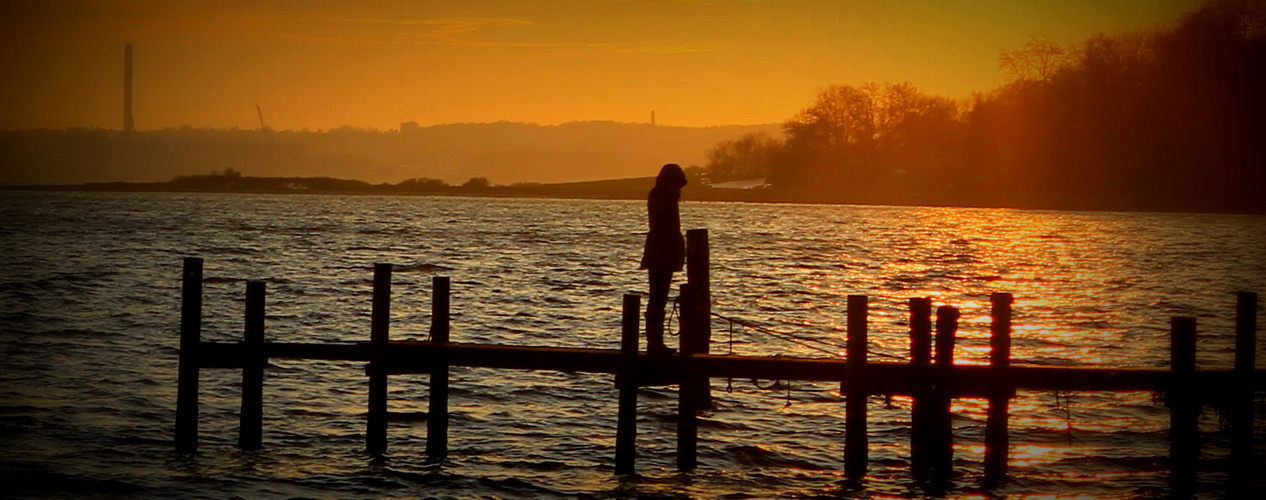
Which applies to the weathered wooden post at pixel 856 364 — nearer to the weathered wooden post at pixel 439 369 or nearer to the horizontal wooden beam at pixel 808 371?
the horizontal wooden beam at pixel 808 371

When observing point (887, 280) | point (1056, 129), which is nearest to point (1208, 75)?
point (1056, 129)

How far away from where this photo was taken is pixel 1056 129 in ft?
383

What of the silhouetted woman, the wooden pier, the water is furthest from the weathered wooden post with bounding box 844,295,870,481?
the silhouetted woman

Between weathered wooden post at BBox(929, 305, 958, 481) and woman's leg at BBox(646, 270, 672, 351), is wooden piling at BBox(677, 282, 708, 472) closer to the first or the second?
woman's leg at BBox(646, 270, 672, 351)

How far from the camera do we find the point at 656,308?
14.5 metres

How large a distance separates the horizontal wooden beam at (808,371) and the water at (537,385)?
1.39 metres

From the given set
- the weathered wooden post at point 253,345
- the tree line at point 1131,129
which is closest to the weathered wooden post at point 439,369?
the weathered wooden post at point 253,345

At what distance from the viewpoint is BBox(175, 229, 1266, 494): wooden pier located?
1301 centimetres

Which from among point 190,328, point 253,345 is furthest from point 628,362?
point 190,328

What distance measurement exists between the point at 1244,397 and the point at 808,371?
4434mm

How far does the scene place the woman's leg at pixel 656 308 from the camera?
46.1 feet

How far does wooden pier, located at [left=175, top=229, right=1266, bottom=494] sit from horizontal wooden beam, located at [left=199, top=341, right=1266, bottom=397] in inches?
0.4

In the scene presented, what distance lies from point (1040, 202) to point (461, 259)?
3267 inches

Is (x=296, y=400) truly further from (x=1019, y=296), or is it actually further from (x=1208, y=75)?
(x=1208, y=75)
